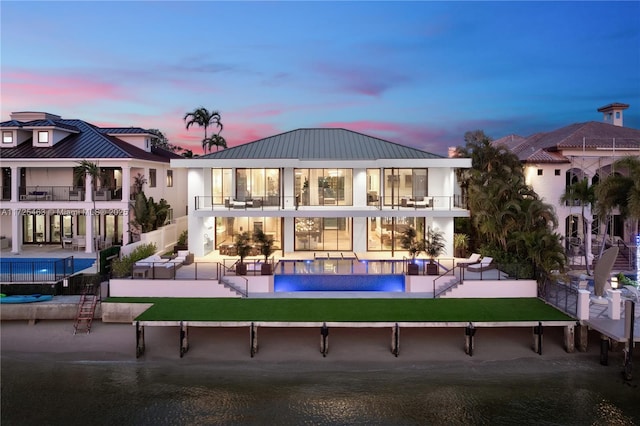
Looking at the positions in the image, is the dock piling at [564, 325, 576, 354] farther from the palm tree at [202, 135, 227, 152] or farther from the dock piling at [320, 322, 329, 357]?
the palm tree at [202, 135, 227, 152]

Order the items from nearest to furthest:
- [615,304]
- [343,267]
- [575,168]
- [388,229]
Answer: [615,304]
[343,267]
[388,229]
[575,168]

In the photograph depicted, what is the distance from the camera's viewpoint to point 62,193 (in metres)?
31.6

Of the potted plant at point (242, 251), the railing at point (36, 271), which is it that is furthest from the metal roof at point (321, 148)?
the railing at point (36, 271)

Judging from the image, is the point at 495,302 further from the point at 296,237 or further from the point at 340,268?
the point at 296,237

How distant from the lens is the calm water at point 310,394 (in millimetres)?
14453

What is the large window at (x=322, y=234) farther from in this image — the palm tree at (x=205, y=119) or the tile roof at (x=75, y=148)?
the palm tree at (x=205, y=119)

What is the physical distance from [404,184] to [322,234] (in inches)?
241

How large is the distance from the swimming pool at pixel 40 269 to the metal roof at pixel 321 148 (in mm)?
9674

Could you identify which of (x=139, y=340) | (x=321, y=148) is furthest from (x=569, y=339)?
(x=321, y=148)

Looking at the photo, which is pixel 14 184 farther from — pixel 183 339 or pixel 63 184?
pixel 183 339

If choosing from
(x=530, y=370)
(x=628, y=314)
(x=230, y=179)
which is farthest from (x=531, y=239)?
(x=230, y=179)

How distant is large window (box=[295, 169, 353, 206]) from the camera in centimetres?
2930

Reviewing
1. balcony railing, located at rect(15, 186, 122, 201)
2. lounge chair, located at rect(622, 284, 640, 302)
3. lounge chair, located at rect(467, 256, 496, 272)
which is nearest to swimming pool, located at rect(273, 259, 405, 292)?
lounge chair, located at rect(467, 256, 496, 272)

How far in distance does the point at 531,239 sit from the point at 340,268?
9.27 meters
